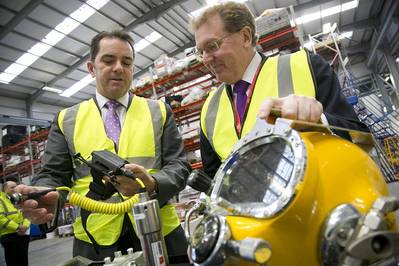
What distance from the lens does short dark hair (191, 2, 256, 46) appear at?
1399 millimetres

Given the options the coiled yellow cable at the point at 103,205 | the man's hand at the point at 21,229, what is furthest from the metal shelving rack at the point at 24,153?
the coiled yellow cable at the point at 103,205

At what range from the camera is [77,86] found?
38.2 feet

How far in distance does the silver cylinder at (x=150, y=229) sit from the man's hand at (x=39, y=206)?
50 centimetres

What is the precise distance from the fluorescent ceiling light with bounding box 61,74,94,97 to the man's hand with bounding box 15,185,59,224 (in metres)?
11.0

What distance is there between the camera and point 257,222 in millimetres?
542

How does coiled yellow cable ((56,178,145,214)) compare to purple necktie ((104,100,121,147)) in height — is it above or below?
below

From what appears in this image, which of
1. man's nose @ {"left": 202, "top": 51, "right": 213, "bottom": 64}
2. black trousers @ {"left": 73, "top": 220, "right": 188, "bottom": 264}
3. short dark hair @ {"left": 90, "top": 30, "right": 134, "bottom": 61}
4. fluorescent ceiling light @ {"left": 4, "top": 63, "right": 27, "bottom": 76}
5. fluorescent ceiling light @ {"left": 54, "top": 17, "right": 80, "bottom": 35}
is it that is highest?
fluorescent ceiling light @ {"left": 54, "top": 17, "right": 80, "bottom": 35}

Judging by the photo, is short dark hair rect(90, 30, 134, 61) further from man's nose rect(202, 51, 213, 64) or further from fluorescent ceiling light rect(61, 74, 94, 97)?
fluorescent ceiling light rect(61, 74, 94, 97)

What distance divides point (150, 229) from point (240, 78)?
0.93 metres

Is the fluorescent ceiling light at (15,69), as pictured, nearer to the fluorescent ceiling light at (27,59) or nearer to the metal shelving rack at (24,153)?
the fluorescent ceiling light at (27,59)

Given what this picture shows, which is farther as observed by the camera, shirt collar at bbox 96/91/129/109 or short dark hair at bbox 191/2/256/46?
shirt collar at bbox 96/91/129/109

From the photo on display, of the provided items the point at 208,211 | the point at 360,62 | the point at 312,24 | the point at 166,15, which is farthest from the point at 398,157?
the point at 360,62

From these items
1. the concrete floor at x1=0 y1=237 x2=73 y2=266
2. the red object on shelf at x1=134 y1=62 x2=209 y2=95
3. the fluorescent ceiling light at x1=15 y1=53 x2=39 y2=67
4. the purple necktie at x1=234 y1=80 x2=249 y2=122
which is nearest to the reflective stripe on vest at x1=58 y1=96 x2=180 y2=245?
the purple necktie at x1=234 y1=80 x2=249 y2=122

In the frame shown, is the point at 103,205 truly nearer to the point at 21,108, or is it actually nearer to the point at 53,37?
the point at 53,37
